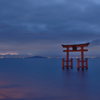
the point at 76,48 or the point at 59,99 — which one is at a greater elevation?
the point at 76,48

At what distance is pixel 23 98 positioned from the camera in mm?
7148

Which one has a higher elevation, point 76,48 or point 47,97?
point 76,48

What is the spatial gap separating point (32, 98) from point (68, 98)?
233 cm

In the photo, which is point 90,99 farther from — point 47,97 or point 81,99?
point 47,97

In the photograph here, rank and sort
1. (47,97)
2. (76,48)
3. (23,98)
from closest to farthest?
(23,98) → (47,97) → (76,48)

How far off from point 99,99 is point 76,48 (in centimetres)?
1169

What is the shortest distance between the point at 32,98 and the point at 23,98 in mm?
560

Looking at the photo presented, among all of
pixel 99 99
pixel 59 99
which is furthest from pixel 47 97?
pixel 99 99

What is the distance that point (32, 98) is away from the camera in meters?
7.26

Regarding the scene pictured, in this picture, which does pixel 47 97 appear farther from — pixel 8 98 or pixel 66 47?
pixel 66 47

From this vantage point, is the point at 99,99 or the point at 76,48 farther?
the point at 76,48

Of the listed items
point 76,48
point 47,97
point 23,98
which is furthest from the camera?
point 76,48

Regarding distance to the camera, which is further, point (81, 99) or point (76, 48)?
point (76, 48)

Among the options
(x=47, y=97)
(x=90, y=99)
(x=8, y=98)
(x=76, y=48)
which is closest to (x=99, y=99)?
(x=90, y=99)
